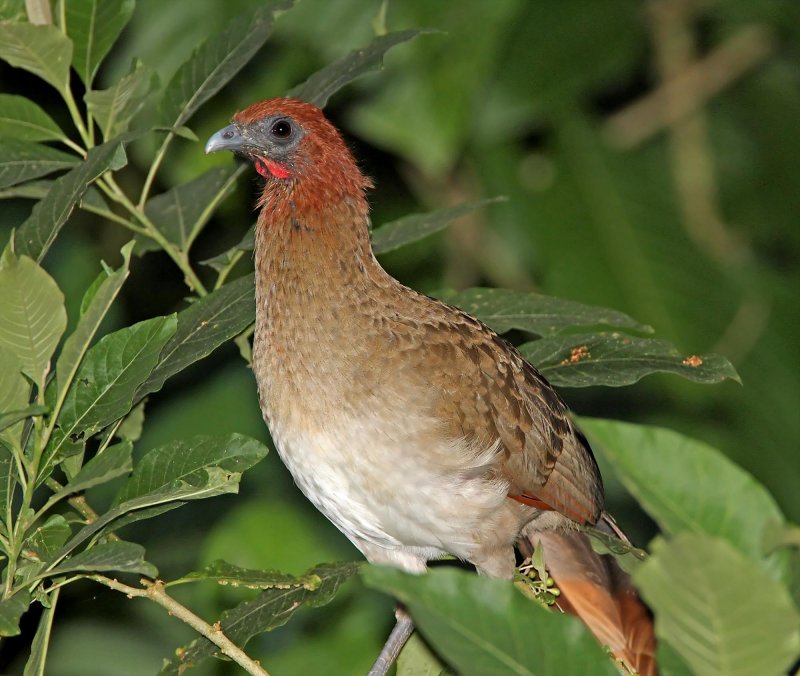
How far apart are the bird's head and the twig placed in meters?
1.08

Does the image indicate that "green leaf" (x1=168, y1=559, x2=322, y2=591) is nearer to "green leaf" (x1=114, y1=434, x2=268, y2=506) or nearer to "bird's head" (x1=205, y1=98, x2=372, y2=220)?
"green leaf" (x1=114, y1=434, x2=268, y2=506)

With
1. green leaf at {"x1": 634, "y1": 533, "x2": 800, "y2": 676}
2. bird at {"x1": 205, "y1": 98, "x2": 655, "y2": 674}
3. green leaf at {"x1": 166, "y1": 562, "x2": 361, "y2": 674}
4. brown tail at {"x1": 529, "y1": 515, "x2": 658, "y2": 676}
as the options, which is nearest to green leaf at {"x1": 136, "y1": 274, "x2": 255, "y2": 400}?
bird at {"x1": 205, "y1": 98, "x2": 655, "y2": 674}

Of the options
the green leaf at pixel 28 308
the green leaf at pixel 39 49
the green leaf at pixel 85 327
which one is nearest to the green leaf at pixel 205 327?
the green leaf at pixel 85 327

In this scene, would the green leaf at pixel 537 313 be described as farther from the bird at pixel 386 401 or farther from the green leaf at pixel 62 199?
the green leaf at pixel 62 199

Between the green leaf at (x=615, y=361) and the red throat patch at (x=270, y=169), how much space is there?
0.78 metres

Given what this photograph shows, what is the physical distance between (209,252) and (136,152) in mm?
940

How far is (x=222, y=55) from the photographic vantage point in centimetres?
297

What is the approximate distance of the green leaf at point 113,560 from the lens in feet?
6.91

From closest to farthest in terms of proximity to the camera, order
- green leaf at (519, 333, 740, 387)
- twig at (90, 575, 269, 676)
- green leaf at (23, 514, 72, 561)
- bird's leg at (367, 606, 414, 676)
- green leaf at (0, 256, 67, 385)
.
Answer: green leaf at (0, 256, 67, 385) → green leaf at (23, 514, 72, 561) → twig at (90, 575, 269, 676) → green leaf at (519, 333, 740, 387) → bird's leg at (367, 606, 414, 676)

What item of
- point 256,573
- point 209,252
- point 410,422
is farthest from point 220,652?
point 209,252

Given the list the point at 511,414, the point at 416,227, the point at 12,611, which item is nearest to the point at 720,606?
the point at 12,611

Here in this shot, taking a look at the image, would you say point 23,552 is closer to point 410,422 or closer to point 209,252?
point 410,422

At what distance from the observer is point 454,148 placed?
14.0 feet

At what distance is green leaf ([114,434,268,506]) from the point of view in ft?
7.59
